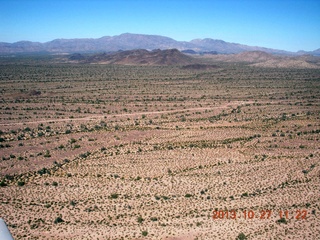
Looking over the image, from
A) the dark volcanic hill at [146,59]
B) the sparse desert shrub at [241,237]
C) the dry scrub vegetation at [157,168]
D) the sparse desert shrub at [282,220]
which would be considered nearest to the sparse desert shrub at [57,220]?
the dry scrub vegetation at [157,168]

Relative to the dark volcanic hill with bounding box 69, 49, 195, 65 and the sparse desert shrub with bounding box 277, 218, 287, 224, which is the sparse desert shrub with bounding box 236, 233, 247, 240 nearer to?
the sparse desert shrub with bounding box 277, 218, 287, 224

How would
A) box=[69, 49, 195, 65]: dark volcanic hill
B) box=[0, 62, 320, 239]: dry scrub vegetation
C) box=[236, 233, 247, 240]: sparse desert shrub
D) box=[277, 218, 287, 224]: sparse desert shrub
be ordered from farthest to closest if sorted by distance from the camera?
box=[69, 49, 195, 65]: dark volcanic hill < box=[277, 218, 287, 224]: sparse desert shrub < box=[0, 62, 320, 239]: dry scrub vegetation < box=[236, 233, 247, 240]: sparse desert shrub

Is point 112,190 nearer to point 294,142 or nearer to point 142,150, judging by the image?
point 142,150

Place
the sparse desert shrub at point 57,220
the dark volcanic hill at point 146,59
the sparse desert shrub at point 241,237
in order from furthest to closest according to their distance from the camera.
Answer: the dark volcanic hill at point 146,59
the sparse desert shrub at point 57,220
the sparse desert shrub at point 241,237

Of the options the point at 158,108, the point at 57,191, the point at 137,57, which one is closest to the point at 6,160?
the point at 57,191
